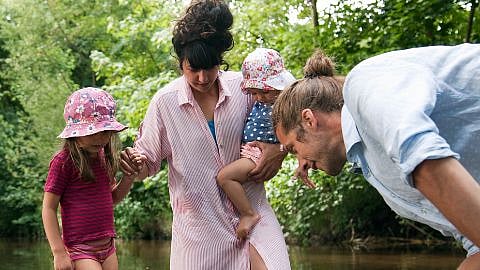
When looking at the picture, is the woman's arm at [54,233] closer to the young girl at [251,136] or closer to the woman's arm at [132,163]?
the woman's arm at [132,163]

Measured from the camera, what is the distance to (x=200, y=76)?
4348 millimetres

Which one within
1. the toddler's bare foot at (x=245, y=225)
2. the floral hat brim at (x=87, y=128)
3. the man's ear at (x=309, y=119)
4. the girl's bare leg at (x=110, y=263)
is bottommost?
the girl's bare leg at (x=110, y=263)

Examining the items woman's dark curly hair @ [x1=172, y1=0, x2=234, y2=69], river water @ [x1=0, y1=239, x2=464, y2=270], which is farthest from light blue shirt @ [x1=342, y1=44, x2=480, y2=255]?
river water @ [x1=0, y1=239, x2=464, y2=270]

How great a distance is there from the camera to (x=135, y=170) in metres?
4.36

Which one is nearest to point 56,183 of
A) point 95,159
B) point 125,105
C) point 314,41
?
point 95,159

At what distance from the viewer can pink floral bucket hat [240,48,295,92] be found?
449 centimetres

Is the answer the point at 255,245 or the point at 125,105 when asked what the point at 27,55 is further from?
the point at 255,245

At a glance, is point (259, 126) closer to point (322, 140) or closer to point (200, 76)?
point (200, 76)

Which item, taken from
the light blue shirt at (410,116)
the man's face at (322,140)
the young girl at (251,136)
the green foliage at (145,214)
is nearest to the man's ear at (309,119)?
the man's face at (322,140)

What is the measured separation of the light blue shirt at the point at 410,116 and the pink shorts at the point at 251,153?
1.87m

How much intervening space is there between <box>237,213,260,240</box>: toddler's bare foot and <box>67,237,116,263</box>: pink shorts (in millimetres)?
744

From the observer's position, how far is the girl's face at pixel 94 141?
15.0 ft

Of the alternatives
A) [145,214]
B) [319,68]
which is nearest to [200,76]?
[319,68]

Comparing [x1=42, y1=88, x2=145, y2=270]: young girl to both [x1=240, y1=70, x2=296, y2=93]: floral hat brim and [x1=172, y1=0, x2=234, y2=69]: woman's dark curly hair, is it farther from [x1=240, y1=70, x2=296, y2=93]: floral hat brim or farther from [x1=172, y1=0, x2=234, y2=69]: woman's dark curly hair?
[x1=240, y1=70, x2=296, y2=93]: floral hat brim
